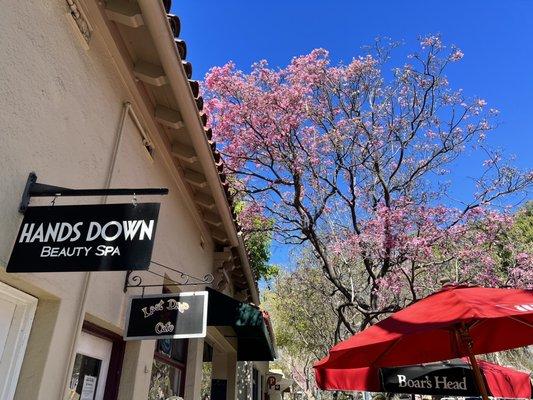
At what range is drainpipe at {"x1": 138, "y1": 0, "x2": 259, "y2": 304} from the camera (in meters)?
3.75

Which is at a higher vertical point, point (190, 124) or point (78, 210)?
point (190, 124)

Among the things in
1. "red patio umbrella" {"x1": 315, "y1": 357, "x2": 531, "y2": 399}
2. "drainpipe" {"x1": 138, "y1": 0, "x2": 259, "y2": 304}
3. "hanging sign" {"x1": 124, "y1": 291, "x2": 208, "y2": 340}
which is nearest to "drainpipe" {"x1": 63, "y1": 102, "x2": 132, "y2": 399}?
"hanging sign" {"x1": 124, "y1": 291, "x2": 208, "y2": 340}

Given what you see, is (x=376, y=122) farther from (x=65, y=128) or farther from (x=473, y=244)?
(x=65, y=128)

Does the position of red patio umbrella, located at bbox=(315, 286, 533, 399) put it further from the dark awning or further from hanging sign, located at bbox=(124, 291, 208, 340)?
the dark awning

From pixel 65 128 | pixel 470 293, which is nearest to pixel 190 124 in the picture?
pixel 65 128

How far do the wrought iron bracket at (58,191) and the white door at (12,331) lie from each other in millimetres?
577

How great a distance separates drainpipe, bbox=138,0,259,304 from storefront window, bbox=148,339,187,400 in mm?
2213

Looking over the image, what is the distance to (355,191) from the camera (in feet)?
38.8

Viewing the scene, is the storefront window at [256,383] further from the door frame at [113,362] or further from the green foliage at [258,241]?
the door frame at [113,362]

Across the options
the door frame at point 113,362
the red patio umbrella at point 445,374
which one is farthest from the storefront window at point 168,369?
the red patio umbrella at point 445,374

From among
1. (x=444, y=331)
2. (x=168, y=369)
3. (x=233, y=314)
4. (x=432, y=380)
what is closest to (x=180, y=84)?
(x=233, y=314)

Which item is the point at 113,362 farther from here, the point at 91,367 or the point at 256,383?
the point at 256,383

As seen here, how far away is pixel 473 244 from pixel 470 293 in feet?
27.3

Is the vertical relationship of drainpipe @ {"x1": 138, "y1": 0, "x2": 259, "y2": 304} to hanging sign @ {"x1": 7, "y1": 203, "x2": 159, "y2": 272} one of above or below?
above
